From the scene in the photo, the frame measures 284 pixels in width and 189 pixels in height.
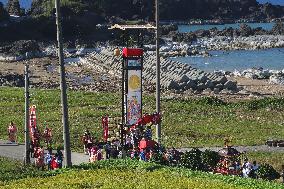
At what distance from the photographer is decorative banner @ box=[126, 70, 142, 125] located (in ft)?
91.0

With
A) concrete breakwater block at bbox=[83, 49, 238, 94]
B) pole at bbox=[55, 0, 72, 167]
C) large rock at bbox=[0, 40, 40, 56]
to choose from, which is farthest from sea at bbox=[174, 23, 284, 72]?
pole at bbox=[55, 0, 72, 167]

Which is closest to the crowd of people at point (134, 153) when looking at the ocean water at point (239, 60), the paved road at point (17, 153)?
the paved road at point (17, 153)

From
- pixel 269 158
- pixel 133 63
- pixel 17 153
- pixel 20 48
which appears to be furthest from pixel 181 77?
pixel 20 48

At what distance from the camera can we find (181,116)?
4644cm

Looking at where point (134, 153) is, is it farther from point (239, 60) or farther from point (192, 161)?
point (239, 60)

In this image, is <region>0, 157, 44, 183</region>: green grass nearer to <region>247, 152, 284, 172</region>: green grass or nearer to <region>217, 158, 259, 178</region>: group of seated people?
<region>217, 158, 259, 178</region>: group of seated people

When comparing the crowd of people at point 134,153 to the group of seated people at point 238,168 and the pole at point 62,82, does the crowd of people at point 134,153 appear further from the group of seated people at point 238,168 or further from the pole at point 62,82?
the pole at point 62,82

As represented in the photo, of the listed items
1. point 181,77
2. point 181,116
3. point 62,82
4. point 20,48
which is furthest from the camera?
point 20,48

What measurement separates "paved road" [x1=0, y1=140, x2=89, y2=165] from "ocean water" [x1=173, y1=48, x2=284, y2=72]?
218 ft

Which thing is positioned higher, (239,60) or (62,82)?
(239,60)

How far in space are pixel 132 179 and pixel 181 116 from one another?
79.5ft

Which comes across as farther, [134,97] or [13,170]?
[134,97]

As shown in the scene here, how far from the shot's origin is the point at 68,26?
141 meters

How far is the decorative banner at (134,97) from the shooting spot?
27.7m
